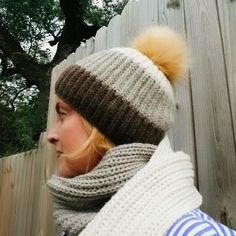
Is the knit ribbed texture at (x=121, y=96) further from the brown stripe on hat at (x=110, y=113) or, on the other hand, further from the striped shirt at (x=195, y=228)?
the striped shirt at (x=195, y=228)

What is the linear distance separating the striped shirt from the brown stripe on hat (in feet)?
1.37

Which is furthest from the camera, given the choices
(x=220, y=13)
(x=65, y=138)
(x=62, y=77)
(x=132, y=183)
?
(x=220, y=13)

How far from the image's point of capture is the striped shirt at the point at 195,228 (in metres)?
1.26

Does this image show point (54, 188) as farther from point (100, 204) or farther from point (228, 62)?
point (228, 62)

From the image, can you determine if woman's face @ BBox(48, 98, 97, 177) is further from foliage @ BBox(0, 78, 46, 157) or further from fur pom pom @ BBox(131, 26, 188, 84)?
foliage @ BBox(0, 78, 46, 157)

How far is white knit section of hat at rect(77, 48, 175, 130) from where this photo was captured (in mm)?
1690

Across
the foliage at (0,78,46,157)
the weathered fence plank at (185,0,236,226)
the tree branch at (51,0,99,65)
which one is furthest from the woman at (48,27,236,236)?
the tree branch at (51,0,99,65)

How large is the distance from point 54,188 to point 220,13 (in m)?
1.02

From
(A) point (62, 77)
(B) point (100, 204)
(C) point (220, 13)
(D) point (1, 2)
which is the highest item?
(D) point (1, 2)

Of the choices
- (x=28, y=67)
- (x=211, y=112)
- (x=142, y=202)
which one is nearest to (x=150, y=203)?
(x=142, y=202)

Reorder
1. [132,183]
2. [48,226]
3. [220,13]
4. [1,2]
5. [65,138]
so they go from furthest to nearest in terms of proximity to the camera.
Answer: [1,2] < [48,226] < [220,13] < [65,138] < [132,183]

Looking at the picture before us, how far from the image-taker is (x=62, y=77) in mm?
1791

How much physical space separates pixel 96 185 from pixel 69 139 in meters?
0.22

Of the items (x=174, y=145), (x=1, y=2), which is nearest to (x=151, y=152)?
(x=174, y=145)
